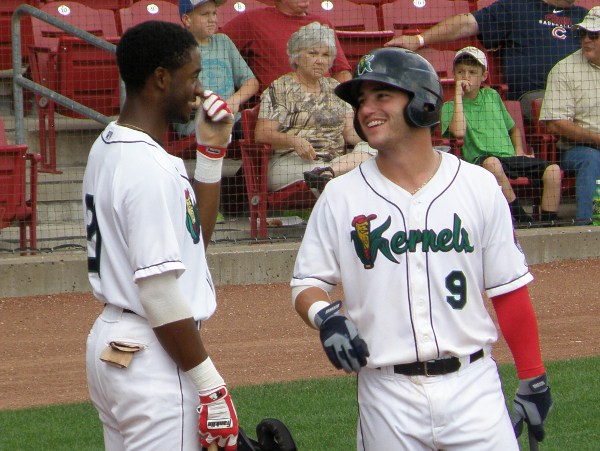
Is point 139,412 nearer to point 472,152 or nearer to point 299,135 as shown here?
point 299,135

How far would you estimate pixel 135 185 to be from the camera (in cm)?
274

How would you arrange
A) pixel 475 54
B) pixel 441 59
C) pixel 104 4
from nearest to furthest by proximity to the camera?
pixel 475 54 < pixel 441 59 < pixel 104 4

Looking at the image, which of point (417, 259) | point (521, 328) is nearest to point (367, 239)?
point (417, 259)

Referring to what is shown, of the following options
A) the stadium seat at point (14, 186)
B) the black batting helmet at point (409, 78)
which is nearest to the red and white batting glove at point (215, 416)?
the black batting helmet at point (409, 78)

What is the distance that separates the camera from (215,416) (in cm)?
279

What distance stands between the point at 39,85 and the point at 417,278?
6265 millimetres

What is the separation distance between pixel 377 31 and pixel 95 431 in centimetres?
591

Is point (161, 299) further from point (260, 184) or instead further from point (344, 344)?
point (260, 184)

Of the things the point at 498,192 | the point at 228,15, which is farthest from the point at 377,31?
the point at 498,192

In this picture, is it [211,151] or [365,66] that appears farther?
[211,151]

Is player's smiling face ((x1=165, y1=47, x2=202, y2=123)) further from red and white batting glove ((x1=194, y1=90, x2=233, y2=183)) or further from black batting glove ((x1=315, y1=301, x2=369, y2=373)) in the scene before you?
black batting glove ((x1=315, y1=301, x2=369, y2=373))

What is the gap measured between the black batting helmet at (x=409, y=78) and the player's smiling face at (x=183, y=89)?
0.41 metres

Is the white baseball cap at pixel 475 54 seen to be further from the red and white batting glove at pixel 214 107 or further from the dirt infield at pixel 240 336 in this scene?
the red and white batting glove at pixel 214 107

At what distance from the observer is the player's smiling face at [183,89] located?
294 centimetres
